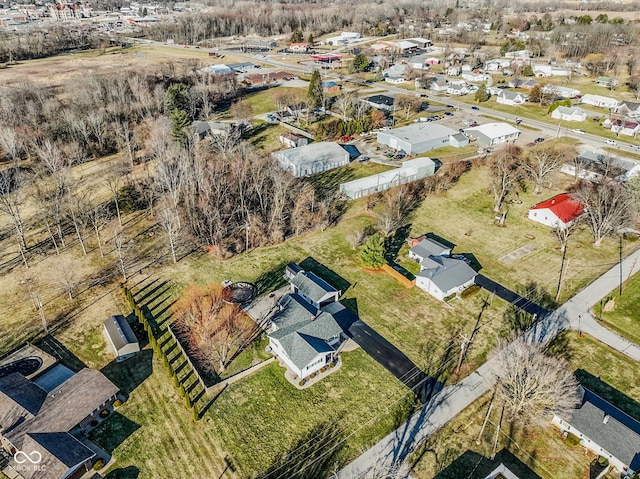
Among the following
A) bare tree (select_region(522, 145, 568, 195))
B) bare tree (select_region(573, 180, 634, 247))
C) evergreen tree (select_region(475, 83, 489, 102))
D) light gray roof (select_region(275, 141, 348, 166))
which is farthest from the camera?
evergreen tree (select_region(475, 83, 489, 102))

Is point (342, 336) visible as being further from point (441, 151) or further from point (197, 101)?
point (197, 101)

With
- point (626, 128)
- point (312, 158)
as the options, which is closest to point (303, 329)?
point (312, 158)

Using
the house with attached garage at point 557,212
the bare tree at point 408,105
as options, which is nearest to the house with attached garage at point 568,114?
the bare tree at point 408,105

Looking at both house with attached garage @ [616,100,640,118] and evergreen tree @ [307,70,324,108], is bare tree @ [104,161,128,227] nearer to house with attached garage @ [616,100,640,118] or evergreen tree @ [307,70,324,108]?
evergreen tree @ [307,70,324,108]

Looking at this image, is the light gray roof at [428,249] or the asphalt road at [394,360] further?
the light gray roof at [428,249]

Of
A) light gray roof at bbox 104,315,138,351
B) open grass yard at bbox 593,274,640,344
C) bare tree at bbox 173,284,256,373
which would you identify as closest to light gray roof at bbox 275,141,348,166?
bare tree at bbox 173,284,256,373

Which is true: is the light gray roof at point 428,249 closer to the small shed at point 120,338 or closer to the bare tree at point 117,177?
the small shed at point 120,338

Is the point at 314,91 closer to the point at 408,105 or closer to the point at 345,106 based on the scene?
the point at 345,106

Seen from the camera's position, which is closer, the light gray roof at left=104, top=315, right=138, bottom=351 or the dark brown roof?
the dark brown roof

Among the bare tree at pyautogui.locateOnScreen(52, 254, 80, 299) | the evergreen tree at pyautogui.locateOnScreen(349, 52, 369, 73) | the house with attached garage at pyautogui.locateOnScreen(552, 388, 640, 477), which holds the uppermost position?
the evergreen tree at pyautogui.locateOnScreen(349, 52, 369, 73)
